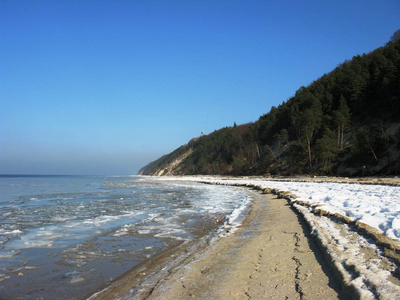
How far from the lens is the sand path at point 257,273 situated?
3901 millimetres

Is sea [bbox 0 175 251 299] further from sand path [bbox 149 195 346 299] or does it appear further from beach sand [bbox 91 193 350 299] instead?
sand path [bbox 149 195 346 299]

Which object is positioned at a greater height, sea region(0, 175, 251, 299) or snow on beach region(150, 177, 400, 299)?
snow on beach region(150, 177, 400, 299)

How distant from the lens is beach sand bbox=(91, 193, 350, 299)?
12.9 feet

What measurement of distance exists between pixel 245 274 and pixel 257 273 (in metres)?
0.19

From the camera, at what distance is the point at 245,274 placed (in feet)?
15.4

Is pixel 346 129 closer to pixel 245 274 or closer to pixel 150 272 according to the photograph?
pixel 245 274

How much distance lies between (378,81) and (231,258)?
191 feet

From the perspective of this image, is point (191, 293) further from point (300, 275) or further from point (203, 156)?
point (203, 156)

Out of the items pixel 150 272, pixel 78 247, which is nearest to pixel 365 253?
pixel 150 272

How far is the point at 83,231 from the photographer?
9695 mm

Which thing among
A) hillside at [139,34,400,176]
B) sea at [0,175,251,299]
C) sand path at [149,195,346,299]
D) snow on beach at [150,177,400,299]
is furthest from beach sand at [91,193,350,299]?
hillside at [139,34,400,176]

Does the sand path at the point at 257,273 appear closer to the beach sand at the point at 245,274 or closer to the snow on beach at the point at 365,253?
the beach sand at the point at 245,274

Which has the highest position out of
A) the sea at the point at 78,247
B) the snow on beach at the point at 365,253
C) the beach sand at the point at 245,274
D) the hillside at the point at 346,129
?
the hillside at the point at 346,129

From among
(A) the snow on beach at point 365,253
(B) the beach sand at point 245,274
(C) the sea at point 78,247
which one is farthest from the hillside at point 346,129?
(B) the beach sand at point 245,274
